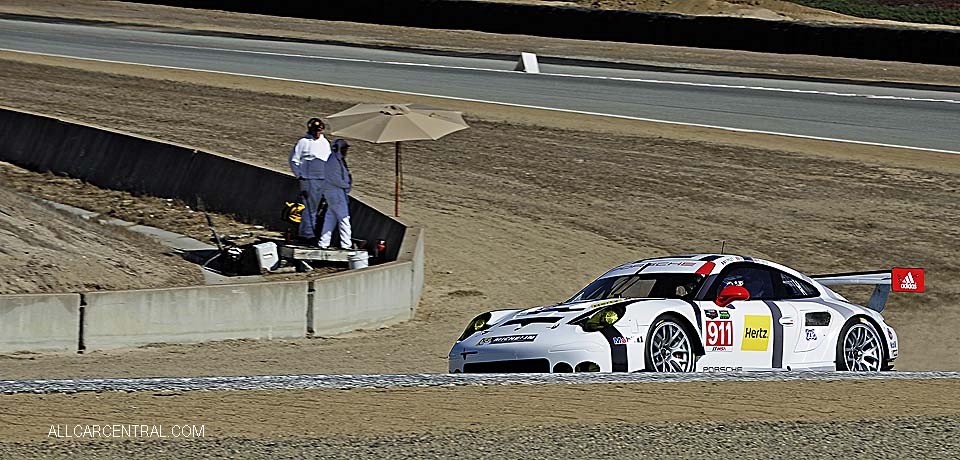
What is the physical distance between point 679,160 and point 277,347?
14.6 m

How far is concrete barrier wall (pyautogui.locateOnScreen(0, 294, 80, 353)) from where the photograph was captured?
11945 mm

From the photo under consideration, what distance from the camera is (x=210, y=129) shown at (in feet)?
95.3

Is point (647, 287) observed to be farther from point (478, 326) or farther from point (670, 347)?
point (478, 326)

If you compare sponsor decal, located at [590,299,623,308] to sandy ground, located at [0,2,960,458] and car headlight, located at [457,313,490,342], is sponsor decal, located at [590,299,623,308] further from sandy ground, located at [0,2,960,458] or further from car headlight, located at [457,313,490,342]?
sandy ground, located at [0,2,960,458]

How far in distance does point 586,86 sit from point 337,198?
744 inches

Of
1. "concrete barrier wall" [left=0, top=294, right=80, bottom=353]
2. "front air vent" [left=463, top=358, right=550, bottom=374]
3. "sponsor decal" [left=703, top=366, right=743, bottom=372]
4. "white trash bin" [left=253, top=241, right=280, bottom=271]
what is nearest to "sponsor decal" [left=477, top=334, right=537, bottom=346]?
"front air vent" [left=463, top=358, right=550, bottom=374]

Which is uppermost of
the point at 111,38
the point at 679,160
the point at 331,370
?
the point at 111,38

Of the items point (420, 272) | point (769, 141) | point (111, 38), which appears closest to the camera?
point (420, 272)

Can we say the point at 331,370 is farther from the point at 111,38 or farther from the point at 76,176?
the point at 111,38

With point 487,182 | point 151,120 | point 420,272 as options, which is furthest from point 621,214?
point 151,120

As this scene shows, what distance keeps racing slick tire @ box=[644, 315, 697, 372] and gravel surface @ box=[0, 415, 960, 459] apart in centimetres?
229

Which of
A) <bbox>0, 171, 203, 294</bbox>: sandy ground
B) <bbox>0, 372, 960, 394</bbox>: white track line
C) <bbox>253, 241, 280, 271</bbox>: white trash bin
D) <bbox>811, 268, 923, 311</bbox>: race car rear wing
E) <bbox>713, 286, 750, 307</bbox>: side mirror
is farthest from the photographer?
<bbox>253, 241, 280, 271</bbox>: white trash bin

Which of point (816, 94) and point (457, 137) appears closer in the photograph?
point (457, 137)

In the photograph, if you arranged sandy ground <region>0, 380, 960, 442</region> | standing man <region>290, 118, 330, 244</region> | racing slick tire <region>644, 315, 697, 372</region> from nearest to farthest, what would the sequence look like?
sandy ground <region>0, 380, 960, 442</region> < racing slick tire <region>644, 315, 697, 372</region> < standing man <region>290, 118, 330, 244</region>
